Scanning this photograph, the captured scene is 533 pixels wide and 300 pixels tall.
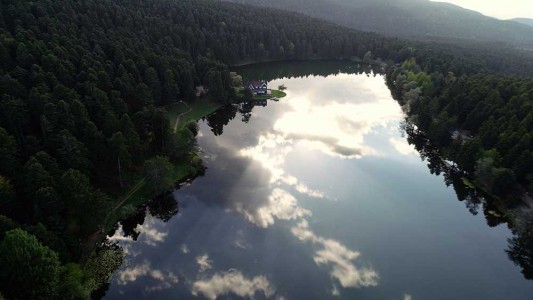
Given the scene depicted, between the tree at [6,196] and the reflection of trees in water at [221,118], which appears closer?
the tree at [6,196]


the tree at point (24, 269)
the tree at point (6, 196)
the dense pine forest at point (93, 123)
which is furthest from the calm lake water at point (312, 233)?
the tree at point (6, 196)

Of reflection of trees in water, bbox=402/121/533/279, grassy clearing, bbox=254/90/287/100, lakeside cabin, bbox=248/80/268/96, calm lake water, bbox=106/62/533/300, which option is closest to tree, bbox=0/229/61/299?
calm lake water, bbox=106/62/533/300

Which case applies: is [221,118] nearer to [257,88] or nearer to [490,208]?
[257,88]

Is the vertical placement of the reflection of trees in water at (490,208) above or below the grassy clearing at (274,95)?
above

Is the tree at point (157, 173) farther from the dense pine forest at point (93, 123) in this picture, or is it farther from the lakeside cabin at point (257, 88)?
the lakeside cabin at point (257, 88)

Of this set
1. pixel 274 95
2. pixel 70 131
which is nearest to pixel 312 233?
pixel 70 131

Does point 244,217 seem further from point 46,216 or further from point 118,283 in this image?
point 46,216

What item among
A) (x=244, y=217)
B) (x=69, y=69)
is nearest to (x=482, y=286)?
(x=244, y=217)
